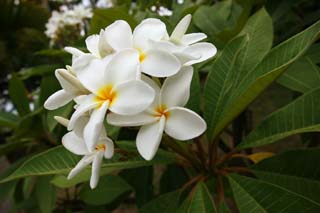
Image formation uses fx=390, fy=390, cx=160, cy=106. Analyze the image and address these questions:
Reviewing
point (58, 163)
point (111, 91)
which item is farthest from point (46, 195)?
point (111, 91)

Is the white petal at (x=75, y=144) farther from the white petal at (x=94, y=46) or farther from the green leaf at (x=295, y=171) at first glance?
the green leaf at (x=295, y=171)

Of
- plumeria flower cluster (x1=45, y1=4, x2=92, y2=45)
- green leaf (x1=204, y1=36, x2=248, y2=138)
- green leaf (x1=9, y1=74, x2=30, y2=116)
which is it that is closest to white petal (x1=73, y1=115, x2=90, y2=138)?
green leaf (x1=204, y1=36, x2=248, y2=138)

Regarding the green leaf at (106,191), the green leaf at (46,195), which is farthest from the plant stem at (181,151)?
the green leaf at (46,195)

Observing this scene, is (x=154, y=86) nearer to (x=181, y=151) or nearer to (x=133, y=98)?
(x=133, y=98)

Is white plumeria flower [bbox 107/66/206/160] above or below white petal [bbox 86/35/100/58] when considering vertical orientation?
below

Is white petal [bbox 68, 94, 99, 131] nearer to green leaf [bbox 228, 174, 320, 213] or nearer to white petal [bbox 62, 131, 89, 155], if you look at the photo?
white petal [bbox 62, 131, 89, 155]
